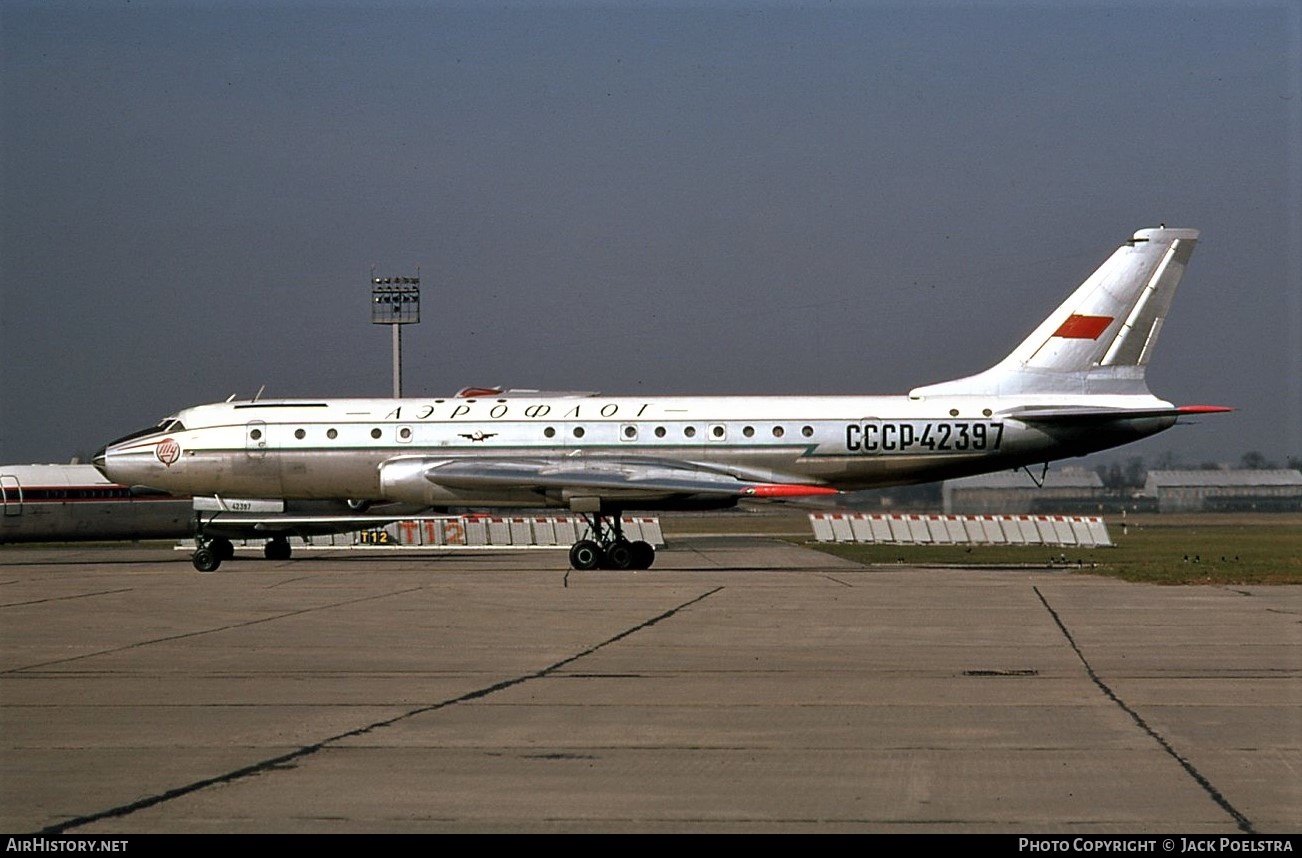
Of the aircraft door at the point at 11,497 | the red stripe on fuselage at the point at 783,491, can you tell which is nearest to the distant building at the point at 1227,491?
the red stripe on fuselage at the point at 783,491

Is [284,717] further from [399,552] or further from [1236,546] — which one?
[1236,546]

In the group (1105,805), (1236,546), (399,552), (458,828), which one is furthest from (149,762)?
(1236,546)

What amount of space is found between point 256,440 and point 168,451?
2041 millimetres

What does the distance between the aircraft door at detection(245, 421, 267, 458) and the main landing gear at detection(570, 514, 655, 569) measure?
6641 millimetres

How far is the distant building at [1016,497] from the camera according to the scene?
224ft

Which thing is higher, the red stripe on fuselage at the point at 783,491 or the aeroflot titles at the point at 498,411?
the aeroflot titles at the point at 498,411

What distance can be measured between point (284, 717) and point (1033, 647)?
7418 mm

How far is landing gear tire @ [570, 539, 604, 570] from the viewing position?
93.3ft

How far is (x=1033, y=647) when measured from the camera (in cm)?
1443

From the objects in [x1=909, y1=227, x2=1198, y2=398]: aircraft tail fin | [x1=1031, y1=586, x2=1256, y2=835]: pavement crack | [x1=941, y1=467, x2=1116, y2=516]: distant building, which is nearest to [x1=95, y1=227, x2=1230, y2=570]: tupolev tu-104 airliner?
[x1=909, y1=227, x2=1198, y2=398]: aircraft tail fin

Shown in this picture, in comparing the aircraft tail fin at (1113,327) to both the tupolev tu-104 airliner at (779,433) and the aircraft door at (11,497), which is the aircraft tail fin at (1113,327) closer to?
the tupolev tu-104 airliner at (779,433)

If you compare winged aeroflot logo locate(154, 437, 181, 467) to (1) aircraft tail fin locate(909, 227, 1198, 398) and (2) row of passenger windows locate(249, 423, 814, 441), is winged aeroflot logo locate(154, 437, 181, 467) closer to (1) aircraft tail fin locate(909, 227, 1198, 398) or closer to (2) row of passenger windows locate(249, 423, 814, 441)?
(2) row of passenger windows locate(249, 423, 814, 441)

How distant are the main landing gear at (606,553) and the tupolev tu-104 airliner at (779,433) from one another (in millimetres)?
27

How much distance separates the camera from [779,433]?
28469 millimetres
